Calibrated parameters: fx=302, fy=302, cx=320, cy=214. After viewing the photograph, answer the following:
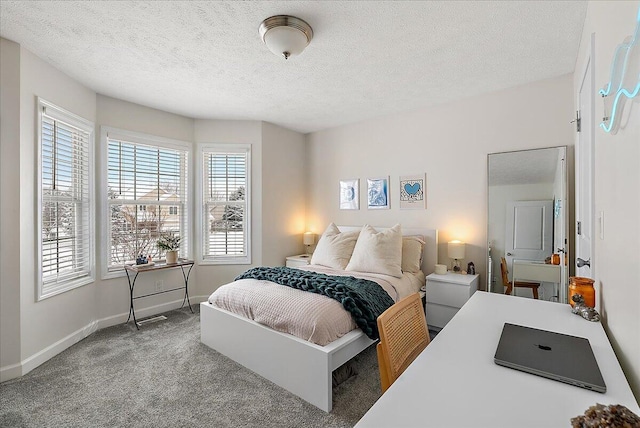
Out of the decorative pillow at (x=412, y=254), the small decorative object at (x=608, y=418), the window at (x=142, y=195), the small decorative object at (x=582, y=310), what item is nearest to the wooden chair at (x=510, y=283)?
the decorative pillow at (x=412, y=254)

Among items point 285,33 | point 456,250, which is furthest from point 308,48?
point 456,250

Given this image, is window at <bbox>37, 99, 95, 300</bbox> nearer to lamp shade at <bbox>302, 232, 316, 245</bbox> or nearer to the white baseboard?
the white baseboard

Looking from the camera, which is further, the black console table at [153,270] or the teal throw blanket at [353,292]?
the black console table at [153,270]

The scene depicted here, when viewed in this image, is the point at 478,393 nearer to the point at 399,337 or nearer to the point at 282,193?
the point at 399,337

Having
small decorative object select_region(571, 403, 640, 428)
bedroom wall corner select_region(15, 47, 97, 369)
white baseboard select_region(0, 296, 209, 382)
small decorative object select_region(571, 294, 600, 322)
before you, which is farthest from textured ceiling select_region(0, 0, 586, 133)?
white baseboard select_region(0, 296, 209, 382)

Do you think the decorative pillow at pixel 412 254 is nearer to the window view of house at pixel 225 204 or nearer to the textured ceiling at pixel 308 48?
the textured ceiling at pixel 308 48

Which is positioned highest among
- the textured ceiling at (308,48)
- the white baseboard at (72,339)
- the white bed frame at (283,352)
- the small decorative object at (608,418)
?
the textured ceiling at (308,48)

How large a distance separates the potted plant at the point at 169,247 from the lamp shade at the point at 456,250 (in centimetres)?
325

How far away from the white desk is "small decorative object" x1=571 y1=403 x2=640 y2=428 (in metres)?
0.08

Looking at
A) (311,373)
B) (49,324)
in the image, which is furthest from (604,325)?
(49,324)

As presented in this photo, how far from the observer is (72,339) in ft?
9.67

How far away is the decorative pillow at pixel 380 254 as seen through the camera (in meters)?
3.12

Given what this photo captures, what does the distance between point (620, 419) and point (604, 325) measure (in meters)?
0.96

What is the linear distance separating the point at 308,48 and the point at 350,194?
7.56 ft
